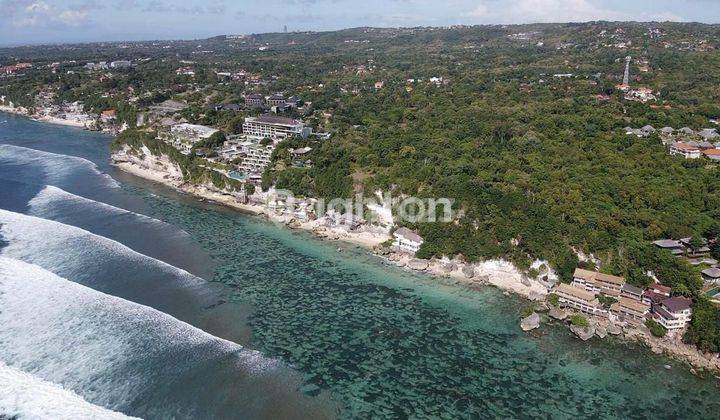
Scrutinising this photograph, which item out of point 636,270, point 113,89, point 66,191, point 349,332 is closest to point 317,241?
point 349,332

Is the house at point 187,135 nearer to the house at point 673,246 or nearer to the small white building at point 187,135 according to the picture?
the small white building at point 187,135

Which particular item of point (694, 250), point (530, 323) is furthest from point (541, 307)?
point (694, 250)

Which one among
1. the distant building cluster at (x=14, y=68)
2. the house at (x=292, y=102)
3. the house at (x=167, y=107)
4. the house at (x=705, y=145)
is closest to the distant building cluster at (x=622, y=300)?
the house at (x=705, y=145)

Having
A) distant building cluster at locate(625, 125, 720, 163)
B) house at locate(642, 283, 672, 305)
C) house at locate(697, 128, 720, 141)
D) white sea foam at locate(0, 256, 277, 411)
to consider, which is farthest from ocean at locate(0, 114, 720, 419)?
house at locate(697, 128, 720, 141)

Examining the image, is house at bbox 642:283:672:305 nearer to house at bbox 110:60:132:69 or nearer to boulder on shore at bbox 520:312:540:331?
boulder on shore at bbox 520:312:540:331

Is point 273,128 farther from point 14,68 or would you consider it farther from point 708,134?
point 14,68
